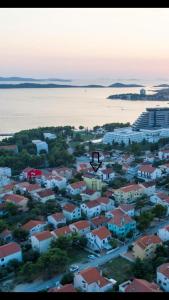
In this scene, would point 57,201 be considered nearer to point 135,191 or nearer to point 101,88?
Result: point 135,191

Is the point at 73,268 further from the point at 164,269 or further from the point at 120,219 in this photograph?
the point at 120,219

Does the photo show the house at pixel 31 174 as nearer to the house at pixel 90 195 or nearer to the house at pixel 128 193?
the house at pixel 90 195

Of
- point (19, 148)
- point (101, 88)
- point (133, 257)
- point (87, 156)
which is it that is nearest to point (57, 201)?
point (133, 257)

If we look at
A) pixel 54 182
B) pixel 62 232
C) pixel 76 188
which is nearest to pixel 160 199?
pixel 76 188

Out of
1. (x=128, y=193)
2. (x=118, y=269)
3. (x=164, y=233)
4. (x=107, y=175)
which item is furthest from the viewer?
(x=107, y=175)

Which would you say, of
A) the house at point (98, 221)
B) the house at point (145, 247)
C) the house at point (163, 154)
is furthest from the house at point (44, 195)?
the house at point (163, 154)
